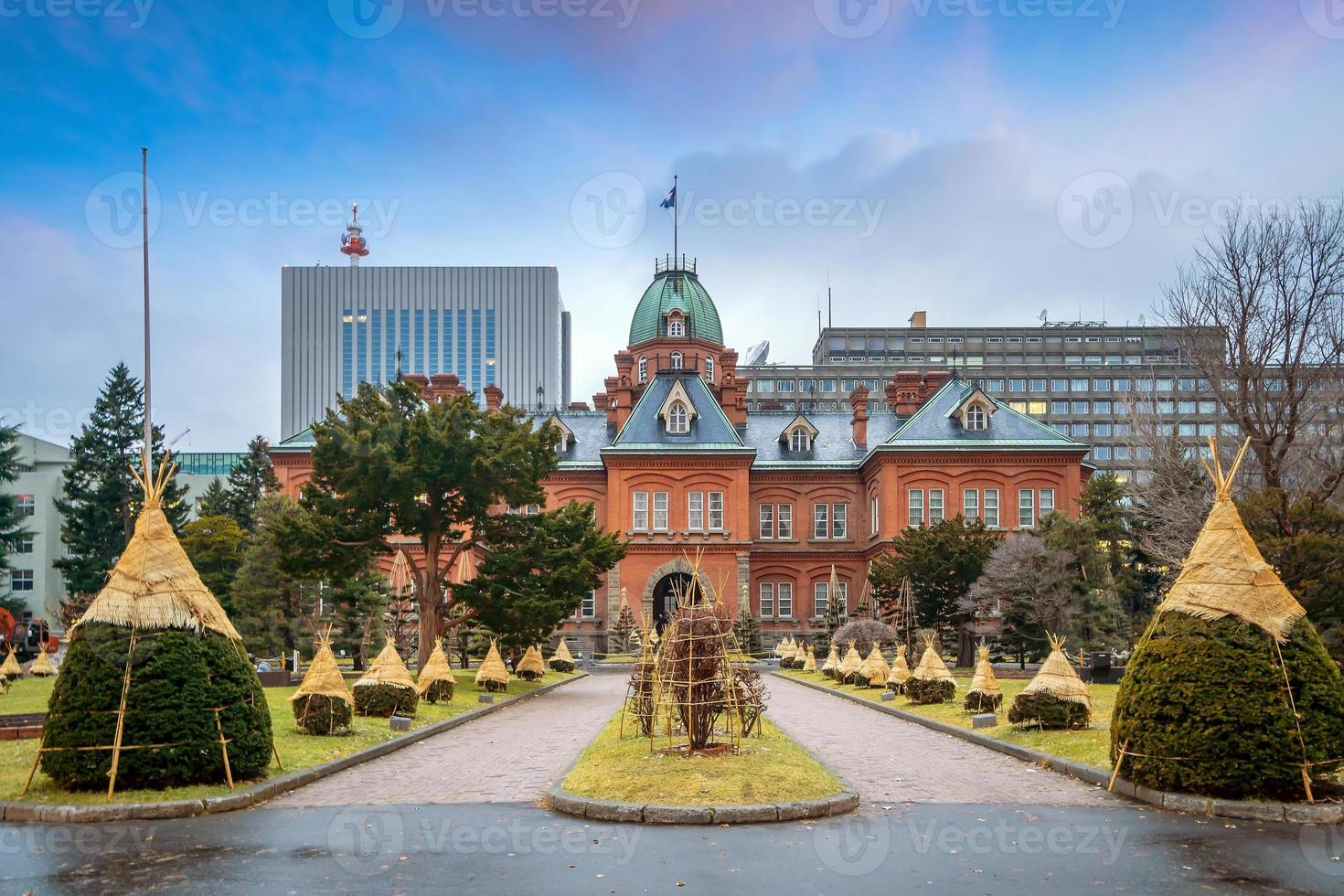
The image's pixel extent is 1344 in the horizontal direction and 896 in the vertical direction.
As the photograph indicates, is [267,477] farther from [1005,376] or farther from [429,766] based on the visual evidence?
[1005,376]

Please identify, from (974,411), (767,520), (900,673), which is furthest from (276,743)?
(974,411)

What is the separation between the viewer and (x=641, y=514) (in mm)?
56750

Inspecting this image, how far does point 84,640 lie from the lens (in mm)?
12047

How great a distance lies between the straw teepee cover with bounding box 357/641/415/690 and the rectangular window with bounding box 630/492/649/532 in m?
35.4

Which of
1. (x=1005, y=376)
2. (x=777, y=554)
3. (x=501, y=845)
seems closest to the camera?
(x=501, y=845)

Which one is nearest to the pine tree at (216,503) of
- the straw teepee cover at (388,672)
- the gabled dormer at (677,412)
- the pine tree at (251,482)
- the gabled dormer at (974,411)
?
the pine tree at (251,482)

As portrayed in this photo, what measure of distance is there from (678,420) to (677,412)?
1.33ft

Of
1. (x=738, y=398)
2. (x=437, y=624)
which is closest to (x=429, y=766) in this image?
(x=437, y=624)

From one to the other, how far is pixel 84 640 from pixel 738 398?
179 ft

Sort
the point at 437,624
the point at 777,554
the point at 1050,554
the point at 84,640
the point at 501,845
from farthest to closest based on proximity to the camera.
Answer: the point at 777,554, the point at 1050,554, the point at 437,624, the point at 84,640, the point at 501,845

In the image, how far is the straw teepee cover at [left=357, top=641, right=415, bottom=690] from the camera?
20.9 m

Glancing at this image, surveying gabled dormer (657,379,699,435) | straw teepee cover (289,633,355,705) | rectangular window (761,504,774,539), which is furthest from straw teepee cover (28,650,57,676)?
rectangular window (761,504,774,539)

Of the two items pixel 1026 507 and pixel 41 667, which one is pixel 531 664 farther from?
pixel 1026 507

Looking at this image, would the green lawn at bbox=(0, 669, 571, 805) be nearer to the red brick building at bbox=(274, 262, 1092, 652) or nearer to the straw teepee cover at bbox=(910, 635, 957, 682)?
the straw teepee cover at bbox=(910, 635, 957, 682)
